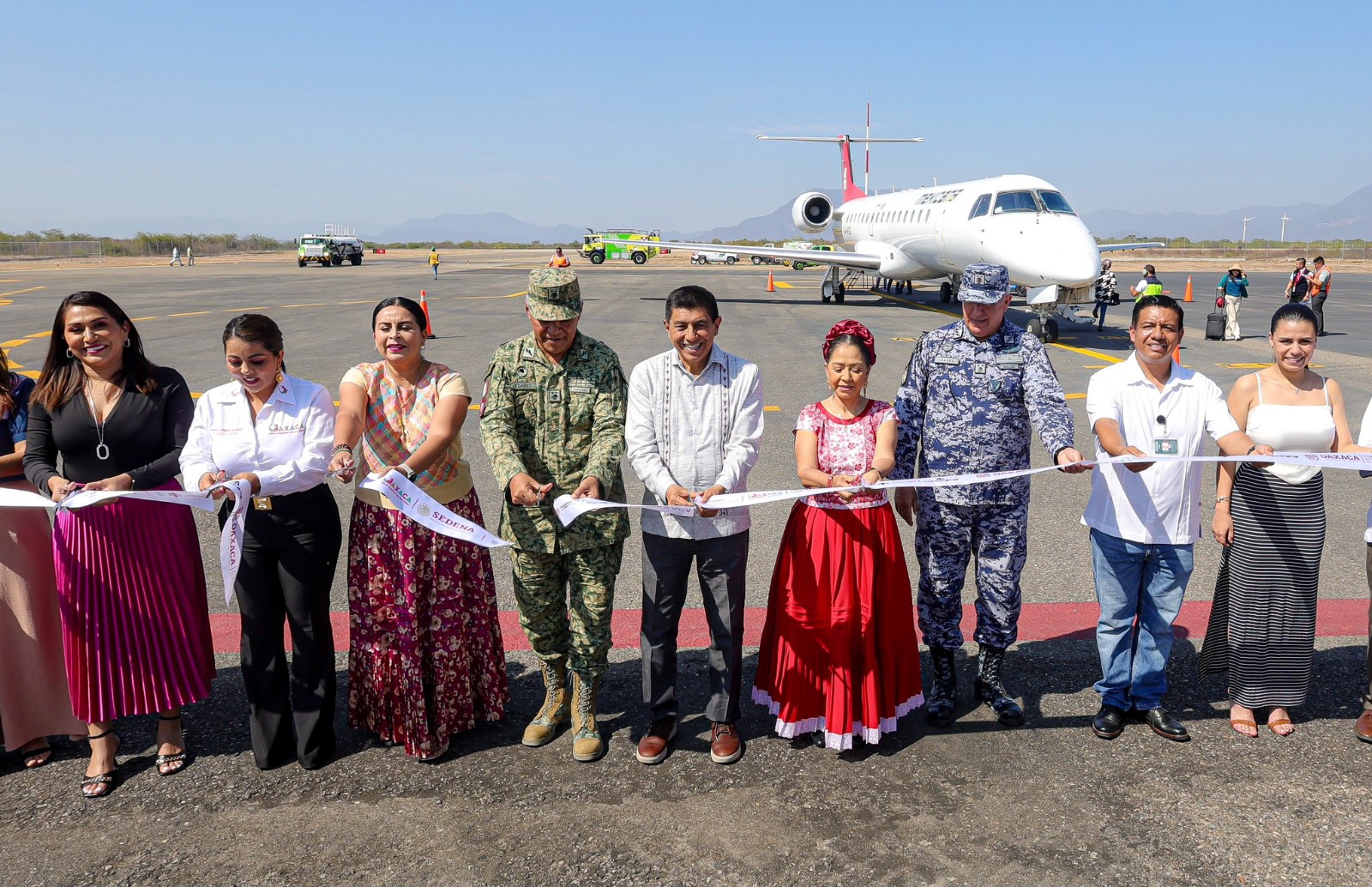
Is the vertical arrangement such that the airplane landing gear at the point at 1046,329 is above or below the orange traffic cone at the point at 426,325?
below

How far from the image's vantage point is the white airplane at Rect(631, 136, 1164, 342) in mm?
17531

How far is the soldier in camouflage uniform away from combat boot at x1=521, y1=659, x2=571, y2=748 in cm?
8

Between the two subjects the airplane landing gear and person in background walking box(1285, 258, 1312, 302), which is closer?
the airplane landing gear

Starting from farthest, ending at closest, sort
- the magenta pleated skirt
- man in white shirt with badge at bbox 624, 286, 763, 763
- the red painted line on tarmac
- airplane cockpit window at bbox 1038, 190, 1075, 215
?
airplane cockpit window at bbox 1038, 190, 1075, 215 < the red painted line on tarmac < man in white shirt with badge at bbox 624, 286, 763, 763 < the magenta pleated skirt

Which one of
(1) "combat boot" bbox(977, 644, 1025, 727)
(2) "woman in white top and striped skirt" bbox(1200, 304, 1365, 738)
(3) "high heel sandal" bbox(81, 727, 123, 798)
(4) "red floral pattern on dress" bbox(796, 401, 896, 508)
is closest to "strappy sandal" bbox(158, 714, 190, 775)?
(3) "high heel sandal" bbox(81, 727, 123, 798)

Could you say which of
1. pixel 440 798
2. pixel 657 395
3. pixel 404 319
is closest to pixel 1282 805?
pixel 657 395

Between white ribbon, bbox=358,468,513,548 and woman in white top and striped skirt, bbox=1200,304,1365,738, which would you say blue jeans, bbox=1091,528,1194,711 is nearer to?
woman in white top and striped skirt, bbox=1200,304,1365,738

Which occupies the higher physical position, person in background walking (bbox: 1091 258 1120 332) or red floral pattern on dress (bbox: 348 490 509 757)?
person in background walking (bbox: 1091 258 1120 332)

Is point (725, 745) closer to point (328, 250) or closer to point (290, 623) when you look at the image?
point (290, 623)

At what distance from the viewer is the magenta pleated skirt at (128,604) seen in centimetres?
356

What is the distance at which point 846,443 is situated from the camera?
3.75 meters

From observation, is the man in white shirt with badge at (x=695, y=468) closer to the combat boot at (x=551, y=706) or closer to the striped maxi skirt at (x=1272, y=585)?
the combat boot at (x=551, y=706)

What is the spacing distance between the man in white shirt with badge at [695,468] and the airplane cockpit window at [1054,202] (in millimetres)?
17448

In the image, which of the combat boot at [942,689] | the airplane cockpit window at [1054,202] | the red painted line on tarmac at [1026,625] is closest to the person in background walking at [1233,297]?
the airplane cockpit window at [1054,202]
